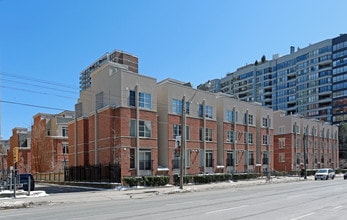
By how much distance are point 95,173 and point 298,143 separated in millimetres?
49526

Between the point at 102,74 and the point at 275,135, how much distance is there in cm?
4606

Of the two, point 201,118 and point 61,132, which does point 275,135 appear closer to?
point 201,118

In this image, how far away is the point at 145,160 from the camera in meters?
39.4

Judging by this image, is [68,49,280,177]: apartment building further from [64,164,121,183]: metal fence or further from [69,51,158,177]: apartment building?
[64,164,121,183]: metal fence

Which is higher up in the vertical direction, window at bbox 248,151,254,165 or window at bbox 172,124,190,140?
window at bbox 172,124,190,140

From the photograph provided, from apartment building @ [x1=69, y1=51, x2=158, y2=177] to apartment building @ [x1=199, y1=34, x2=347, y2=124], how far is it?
293 ft

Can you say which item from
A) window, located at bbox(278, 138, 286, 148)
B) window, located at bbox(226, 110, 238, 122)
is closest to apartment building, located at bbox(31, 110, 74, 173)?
window, located at bbox(226, 110, 238, 122)

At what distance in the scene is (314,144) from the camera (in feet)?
271

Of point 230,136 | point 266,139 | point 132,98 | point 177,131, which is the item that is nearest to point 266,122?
point 266,139

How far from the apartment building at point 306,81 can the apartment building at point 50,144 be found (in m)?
76.7

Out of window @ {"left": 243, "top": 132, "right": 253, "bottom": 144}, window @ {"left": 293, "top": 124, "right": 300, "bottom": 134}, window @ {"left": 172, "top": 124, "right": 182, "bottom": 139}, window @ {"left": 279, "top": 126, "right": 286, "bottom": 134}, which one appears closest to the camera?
window @ {"left": 172, "top": 124, "right": 182, "bottom": 139}

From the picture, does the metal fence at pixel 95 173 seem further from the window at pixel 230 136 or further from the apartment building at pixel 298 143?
the apartment building at pixel 298 143

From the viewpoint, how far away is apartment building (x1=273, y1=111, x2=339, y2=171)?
74.3 metres

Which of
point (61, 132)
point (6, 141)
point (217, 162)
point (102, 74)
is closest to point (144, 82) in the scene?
point (102, 74)
